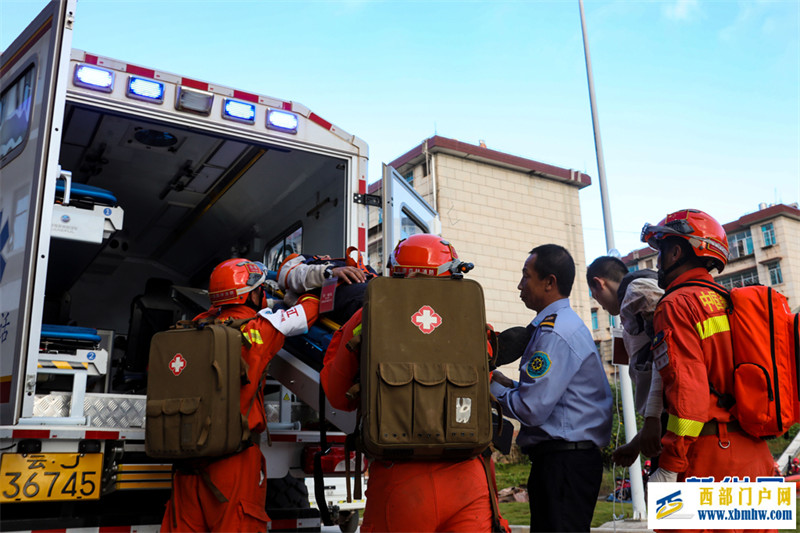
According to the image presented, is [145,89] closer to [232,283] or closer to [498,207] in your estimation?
[232,283]

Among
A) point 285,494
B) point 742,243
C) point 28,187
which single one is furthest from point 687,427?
point 742,243

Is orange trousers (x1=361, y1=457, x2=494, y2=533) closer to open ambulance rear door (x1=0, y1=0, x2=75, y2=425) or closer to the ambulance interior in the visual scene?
open ambulance rear door (x1=0, y1=0, x2=75, y2=425)

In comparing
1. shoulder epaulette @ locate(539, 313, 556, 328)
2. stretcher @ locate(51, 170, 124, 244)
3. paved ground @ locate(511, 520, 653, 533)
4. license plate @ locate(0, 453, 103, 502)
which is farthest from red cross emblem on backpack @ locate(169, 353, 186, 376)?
paved ground @ locate(511, 520, 653, 533)

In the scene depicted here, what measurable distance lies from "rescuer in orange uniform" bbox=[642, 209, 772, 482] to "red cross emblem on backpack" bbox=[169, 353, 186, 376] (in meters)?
2.17

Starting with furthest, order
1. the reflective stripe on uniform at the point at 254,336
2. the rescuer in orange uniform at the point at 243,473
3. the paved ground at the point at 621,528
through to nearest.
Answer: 1. the paved ground at the point at 621,528
2. the reflective stripe on uniform at the point at 254,336
3. the rescuer in orange uniform at the point at 243,473

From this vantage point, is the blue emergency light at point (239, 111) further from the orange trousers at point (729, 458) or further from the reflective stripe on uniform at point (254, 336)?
the orange trousers at point (729, 458)

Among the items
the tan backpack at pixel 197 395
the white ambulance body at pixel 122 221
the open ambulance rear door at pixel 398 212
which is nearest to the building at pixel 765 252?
the white ambulance body at pixel 122 221

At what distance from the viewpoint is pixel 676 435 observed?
8.57 ft

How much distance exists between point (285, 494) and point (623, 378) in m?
6.55

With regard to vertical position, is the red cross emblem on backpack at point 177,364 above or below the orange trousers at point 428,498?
above

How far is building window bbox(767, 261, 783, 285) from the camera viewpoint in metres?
34.0

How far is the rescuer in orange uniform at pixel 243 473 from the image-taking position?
3.37 metres

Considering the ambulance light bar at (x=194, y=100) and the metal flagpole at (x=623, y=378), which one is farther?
the metal flagpole at (x=623, y=378)

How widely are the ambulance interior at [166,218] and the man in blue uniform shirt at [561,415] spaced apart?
8.16ft
